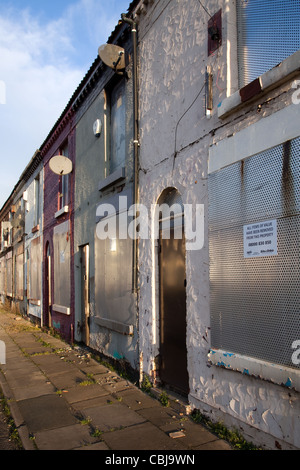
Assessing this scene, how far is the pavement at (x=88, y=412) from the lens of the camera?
4.01 metres

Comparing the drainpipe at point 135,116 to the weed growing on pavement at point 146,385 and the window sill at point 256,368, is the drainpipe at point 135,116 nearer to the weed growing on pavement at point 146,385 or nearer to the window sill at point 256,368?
the weed growing on pavement at point 146,385

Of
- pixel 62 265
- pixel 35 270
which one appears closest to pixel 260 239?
pixel 62 265

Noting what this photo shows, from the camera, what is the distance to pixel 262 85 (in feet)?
12.3

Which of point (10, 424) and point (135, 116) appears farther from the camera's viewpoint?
point (135, 116)

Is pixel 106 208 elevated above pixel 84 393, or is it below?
above

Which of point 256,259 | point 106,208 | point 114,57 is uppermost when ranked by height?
point 114,57

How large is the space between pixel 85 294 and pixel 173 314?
4.16 metres

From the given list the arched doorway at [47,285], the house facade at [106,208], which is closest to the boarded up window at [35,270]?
the arched doorway at [47,285]

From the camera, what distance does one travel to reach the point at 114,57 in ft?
23.7

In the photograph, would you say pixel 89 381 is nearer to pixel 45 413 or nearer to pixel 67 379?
pixel 67 379

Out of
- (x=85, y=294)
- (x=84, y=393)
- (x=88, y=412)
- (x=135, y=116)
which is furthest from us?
(x=85, y=294)

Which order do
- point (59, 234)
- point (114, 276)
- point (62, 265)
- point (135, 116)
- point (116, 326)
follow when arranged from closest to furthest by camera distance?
point (135, 116) → point (116, 326) → point (114, 276) → point (62, 265) → point (59, 234)

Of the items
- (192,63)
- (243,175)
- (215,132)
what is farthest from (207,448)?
(192,63)

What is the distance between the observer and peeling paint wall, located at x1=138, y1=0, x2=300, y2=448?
3.72 m
